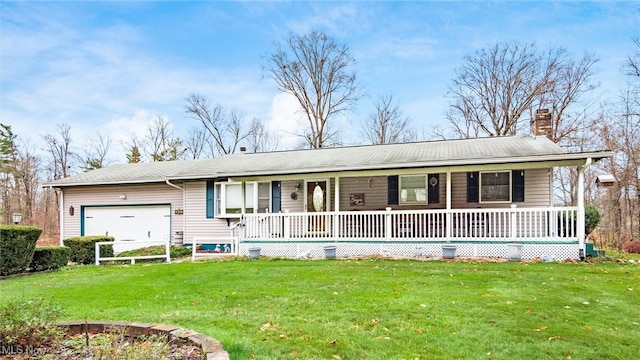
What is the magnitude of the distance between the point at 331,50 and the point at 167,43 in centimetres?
1567

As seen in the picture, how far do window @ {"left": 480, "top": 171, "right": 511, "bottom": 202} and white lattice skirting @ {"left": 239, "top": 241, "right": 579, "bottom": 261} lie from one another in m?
2.03

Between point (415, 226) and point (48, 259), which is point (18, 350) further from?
point (415, 226)

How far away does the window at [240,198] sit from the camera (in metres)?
13.8

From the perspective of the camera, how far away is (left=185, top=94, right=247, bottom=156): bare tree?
2978 centimetres

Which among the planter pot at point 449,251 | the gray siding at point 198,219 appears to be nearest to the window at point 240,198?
the gray siding at point 198,219

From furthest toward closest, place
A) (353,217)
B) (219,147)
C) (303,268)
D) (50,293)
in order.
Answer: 1. (219,147)
2. (353,217)
3. (303,268)
4. (50,293)

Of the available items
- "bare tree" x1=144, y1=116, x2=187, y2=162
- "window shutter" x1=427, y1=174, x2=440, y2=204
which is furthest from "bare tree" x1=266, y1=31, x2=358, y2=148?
"window shutter" x1=427, y1=174, x2=440, y2=204

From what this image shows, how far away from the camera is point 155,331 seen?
3805mm

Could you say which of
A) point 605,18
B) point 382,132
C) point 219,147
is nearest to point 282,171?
point 605,18

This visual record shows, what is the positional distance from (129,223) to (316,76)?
16500 millimetres

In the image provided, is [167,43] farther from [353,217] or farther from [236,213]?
[353,217]

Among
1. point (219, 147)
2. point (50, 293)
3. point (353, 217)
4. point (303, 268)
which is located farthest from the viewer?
point (219, 147)

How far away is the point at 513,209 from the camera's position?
10.1m

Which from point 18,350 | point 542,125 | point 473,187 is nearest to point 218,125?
point 473,187
